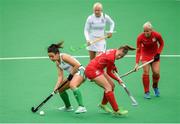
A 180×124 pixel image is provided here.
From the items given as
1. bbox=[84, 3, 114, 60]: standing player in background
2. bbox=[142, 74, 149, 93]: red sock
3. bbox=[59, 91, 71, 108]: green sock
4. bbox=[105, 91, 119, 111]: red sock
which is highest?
bbox=[84, 3, 114, 60]: standing player in background

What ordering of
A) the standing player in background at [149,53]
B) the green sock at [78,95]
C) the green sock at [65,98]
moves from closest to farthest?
the green sock at [78,95] < the green sock at [65,98] < the standing player in background at [149,53]

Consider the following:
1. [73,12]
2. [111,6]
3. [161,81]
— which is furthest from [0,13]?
[161,81]

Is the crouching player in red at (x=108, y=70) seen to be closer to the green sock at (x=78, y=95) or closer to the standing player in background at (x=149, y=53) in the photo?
the green sock at (x=78, y=95)

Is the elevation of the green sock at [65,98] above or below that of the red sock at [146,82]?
below

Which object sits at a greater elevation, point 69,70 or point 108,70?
point 69,70

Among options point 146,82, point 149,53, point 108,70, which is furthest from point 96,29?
point 108,70

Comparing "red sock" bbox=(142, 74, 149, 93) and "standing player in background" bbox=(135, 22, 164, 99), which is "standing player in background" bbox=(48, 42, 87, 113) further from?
"red sock" bbox=(142, 74, 149, 93)

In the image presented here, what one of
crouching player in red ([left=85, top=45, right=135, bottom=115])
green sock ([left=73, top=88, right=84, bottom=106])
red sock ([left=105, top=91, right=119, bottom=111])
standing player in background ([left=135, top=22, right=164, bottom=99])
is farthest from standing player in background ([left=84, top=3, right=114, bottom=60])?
red sock ([left=105, top=91, right=119, bottom=111])

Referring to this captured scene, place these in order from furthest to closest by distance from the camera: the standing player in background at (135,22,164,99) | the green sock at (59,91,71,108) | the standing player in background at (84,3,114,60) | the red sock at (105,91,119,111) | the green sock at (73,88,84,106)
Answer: the standing player in background at (84,3,114,60)
the standing player in background at (135,22,164,99)
the green sock at (59,91,71,108)
the green sock at (73,88,84,106)
the red sock at (105,91,119,111)

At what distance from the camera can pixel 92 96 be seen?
1244 centimetres

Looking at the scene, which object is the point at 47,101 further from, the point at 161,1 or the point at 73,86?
the point at 161,1

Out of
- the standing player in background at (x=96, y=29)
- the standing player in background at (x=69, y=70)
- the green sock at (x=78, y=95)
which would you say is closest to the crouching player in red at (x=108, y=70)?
the standing player in background at (x=69, y=70)

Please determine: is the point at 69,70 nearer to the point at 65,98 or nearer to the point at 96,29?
the point at 65,98

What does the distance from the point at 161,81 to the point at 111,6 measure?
6.90 meters
